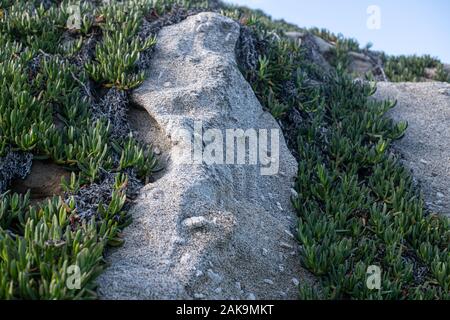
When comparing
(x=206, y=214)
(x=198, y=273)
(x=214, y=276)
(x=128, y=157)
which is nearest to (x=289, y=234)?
(x=206, y=214)

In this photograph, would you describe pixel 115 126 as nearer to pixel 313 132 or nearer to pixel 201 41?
pixel 201 41

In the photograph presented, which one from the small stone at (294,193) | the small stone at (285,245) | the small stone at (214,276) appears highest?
the small stone at (294,193)

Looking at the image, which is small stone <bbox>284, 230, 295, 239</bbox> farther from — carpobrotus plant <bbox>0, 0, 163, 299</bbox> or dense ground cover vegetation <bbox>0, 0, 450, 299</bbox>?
carpobrotus plant <bbox>0, 0, 163, 299</bbox>

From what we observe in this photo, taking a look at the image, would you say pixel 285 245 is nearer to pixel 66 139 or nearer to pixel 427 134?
pixel 66 139

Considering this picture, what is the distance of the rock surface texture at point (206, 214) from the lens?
5.16 m

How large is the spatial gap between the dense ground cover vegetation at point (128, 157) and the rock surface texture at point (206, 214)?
226mm

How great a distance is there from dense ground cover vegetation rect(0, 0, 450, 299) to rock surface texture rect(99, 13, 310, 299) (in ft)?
0.74

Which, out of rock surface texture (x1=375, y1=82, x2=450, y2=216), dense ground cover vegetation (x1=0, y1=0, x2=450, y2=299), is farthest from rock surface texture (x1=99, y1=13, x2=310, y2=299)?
rock surface texture (x1=375, y1=82, x2=450, y2=216)

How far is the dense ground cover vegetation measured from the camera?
5.12 meters

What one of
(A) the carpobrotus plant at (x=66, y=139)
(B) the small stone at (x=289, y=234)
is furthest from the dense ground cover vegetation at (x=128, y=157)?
(B) the small stone at (x=289, y=234)

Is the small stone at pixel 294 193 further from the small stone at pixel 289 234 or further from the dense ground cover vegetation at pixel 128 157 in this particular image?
the small stone at pixel 289 234

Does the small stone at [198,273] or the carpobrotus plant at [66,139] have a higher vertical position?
the carpobrotus plant at [66,139]
